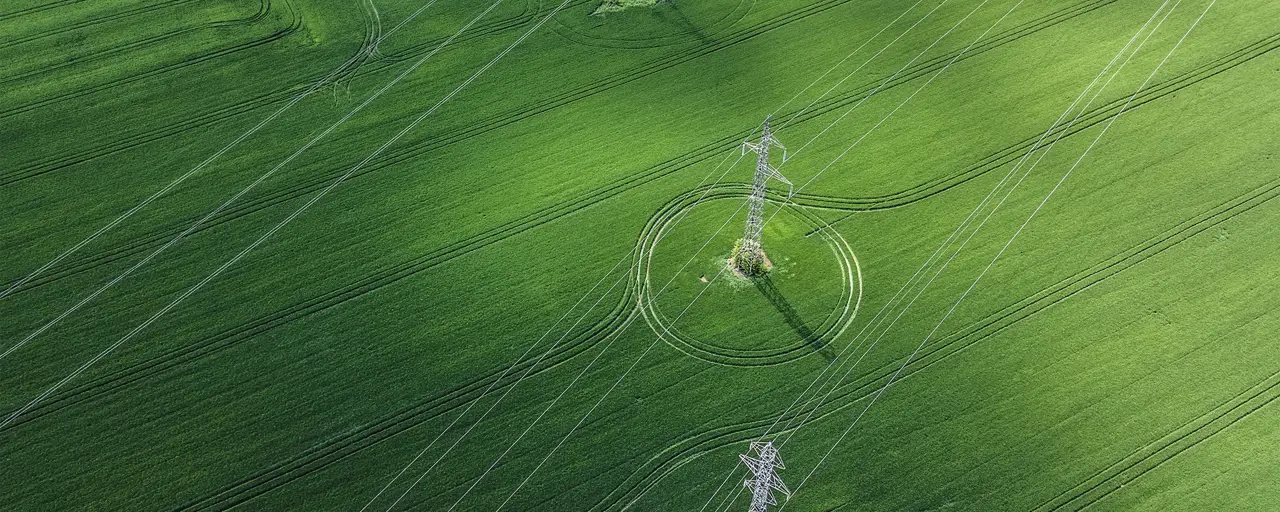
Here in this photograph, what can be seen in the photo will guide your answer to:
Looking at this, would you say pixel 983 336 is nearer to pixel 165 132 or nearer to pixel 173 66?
pixel 165 132

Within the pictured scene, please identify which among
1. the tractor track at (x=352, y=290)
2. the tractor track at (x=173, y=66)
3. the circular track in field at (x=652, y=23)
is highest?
the circular track in field at (x=652, y=23)

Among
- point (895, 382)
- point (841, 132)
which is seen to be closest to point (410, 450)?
point (895, 382)

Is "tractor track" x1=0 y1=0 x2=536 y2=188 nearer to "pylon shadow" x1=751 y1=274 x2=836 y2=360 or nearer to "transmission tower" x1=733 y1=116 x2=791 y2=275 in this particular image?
"transmission tower" x1=733 y1=116 x2=791 y2=275

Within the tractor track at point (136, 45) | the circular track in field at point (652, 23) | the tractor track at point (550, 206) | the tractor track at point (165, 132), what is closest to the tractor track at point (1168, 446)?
the tractor track at point (550, 206)

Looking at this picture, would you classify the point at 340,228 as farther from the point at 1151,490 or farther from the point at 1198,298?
the point at 1198,298

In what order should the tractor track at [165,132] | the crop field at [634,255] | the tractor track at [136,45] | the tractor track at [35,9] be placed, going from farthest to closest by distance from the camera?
the tractor track at [35,9] < the tractor track at [136,45] < the tractor track at [165,132] < the crop field at [634,255]

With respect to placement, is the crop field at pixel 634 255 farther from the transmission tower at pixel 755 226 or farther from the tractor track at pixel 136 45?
the transmission tower at pixel 755 226

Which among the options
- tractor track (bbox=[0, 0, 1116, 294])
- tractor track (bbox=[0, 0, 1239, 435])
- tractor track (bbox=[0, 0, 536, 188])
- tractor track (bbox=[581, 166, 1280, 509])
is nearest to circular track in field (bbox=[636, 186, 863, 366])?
tractor track (bbox=[581, 166, 1280, 509])
